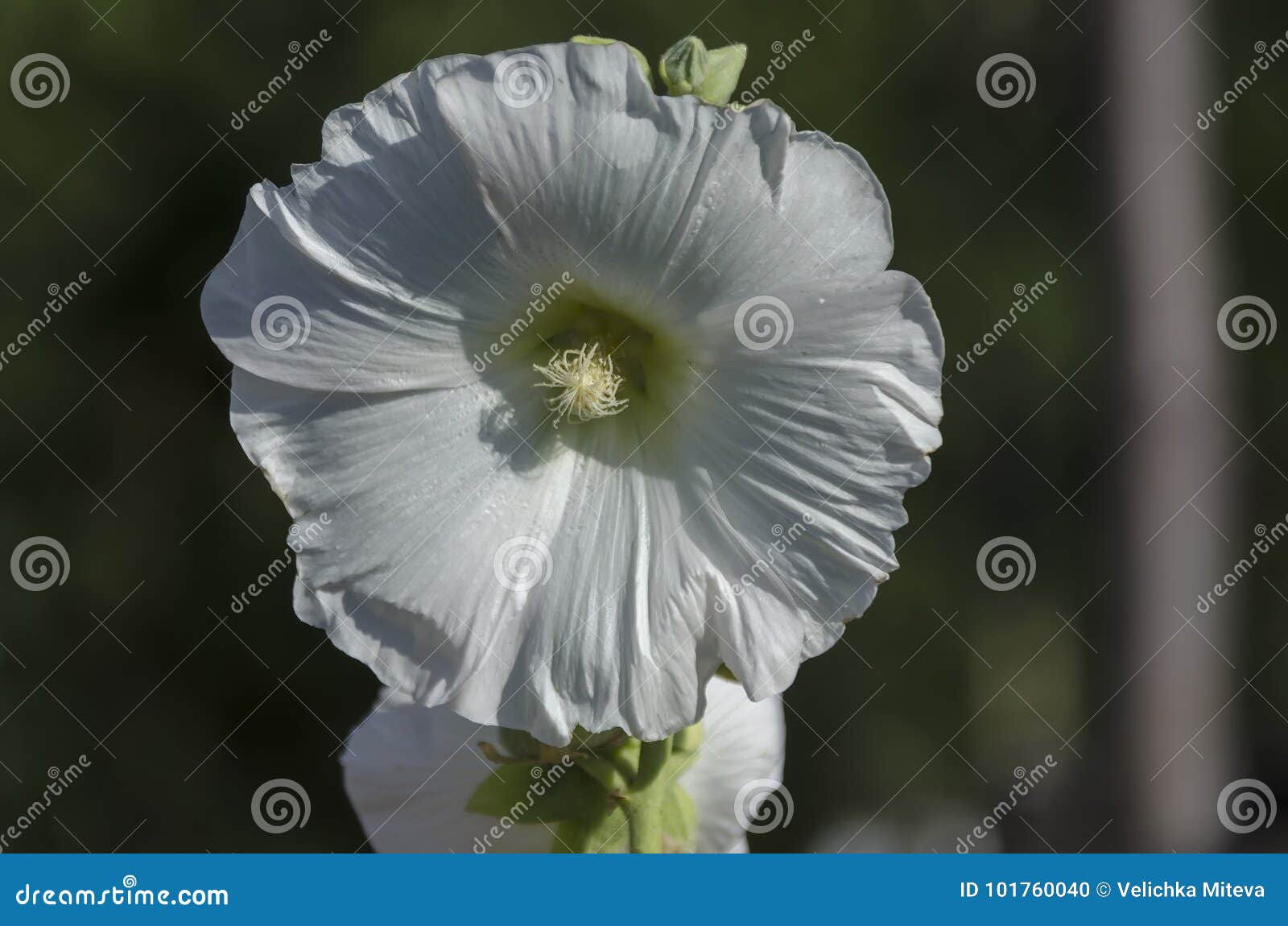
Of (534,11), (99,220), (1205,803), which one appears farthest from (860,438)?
(99,220)

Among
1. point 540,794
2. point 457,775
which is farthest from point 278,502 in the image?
point 540,794

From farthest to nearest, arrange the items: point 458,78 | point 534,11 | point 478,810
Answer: point 534,11
point 478,810
point 458,78

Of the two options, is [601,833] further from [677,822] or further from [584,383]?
[584,383]

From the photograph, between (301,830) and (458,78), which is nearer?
(458,78)

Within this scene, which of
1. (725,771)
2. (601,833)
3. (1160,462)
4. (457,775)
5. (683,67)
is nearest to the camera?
(683,67)

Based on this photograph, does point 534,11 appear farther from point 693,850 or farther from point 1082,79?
point 693,850

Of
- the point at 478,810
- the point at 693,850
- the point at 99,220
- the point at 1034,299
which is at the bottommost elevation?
the point at 99,220

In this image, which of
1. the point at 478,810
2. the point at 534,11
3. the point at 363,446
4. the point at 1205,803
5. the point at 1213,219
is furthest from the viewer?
the point at 534,11

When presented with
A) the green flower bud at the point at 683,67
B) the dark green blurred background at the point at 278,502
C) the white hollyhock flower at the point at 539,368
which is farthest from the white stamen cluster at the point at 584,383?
the dark green blurred background at the point at 278,502
